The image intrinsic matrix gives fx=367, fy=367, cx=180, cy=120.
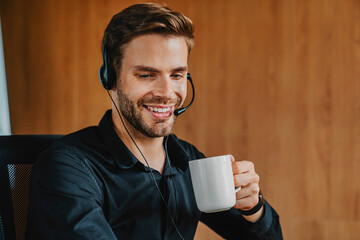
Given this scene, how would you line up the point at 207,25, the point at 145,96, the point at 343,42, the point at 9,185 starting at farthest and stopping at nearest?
the point at 207,25, the point at 343,42, the point at 145,96, the point at 9,185

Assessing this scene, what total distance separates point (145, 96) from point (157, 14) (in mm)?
233

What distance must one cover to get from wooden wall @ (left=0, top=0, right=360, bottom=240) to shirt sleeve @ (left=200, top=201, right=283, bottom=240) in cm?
93

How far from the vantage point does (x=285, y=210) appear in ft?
6.61

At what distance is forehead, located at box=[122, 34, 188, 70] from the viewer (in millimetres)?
1007

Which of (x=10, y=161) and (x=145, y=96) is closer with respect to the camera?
(x=10, y=161)

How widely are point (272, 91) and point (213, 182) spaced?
1350mm

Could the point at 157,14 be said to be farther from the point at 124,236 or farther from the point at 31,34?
the point at 31,34

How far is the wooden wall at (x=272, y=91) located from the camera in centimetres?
196

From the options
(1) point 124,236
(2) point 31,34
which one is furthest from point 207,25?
(1) point 124,236

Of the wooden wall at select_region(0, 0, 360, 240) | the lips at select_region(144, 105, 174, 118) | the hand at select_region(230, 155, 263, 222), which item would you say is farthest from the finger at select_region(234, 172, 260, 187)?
the wooden wall at select_region(0, 0, 360, 240)

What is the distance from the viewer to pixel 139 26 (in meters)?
1.02

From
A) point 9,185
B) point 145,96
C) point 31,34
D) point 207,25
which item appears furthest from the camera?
point 31,34

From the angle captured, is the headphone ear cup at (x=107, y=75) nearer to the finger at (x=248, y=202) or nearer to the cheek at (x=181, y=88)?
the cheek at (x=181, y=88)

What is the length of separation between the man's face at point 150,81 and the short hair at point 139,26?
18 mm
